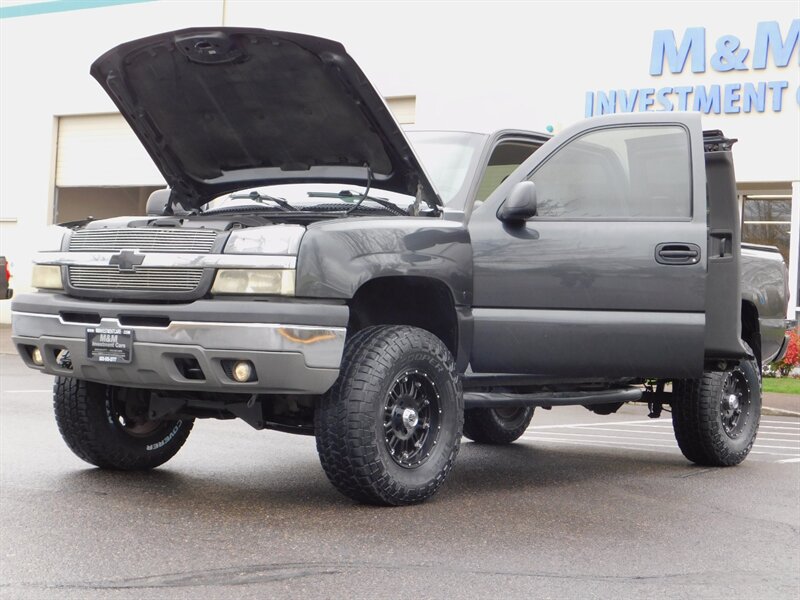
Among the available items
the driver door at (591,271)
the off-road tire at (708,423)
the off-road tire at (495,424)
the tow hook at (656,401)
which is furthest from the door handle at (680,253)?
the off-road tire at (495,424)

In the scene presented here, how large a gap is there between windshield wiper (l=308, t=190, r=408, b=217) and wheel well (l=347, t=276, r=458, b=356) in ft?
1.25

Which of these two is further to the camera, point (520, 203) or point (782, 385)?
point (782, 385)

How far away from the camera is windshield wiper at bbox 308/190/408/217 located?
656 centimetres

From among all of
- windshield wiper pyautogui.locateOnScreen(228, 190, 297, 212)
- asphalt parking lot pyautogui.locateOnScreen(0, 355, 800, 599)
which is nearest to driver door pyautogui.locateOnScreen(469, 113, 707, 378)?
asphalt parking lot pyautogui.locateOnScreen(0, 355, 800, 599)

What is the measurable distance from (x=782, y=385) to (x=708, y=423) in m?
9.68

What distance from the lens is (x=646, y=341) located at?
22.1 ft

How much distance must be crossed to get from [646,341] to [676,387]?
160cm

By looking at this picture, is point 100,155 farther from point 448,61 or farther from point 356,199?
point 356,199

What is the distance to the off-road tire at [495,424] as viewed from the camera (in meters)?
9.16

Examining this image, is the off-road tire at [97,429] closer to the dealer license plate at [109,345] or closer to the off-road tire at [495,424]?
the dealer license plate at [109,345]

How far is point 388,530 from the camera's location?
549 cm

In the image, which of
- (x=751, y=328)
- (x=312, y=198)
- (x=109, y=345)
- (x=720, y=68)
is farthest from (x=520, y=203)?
(x=720, y=68)

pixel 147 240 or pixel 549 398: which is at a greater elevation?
pixel 147 240

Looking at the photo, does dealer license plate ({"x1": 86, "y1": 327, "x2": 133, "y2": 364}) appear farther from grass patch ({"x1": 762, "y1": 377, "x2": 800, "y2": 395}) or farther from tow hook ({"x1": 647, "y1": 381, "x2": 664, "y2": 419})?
grass patch ({"x1": 762, "y1": 377, "x2": 800, "y2": 395})
